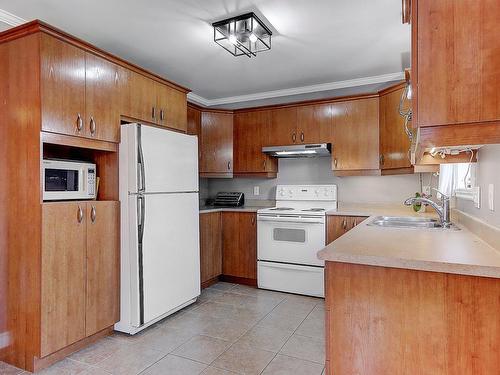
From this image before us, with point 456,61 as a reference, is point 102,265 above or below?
below

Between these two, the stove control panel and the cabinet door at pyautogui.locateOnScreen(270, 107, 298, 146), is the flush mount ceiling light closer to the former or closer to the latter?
the cabinet door at pyautogui.locateOnScreen(270, 107, 298, 146)

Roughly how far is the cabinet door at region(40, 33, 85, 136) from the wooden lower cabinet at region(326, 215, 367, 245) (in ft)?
7.93

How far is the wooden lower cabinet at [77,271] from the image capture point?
2109 mm

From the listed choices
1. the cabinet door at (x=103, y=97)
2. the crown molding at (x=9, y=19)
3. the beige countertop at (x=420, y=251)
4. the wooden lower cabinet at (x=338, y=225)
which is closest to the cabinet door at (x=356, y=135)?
the wooden lower cabinet at (x=338, y=225)

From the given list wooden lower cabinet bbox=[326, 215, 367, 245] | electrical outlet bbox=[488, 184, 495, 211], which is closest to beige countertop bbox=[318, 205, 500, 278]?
electrical outlet bbox=[488, 184, 495, 211]

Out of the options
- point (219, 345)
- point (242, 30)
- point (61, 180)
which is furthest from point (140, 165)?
point (219, 345)

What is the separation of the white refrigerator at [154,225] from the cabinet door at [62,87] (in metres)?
0.40

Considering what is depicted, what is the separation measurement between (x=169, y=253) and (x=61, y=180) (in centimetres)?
105

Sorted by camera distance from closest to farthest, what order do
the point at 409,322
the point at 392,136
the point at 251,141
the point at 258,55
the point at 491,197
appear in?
the point at 409,322
the point at 491,197
the point at 258,55
the point at 392,136
the point at 251,141

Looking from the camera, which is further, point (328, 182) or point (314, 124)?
Answer: point (328, 182)

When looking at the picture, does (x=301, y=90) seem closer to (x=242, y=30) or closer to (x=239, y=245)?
(x=242, y=30)

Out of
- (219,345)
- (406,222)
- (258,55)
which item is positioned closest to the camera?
(219,345)

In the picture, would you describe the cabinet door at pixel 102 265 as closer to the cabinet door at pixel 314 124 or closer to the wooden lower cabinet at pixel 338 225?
the wooden lower cabinet at pixel 338 225

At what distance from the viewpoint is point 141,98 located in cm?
280
